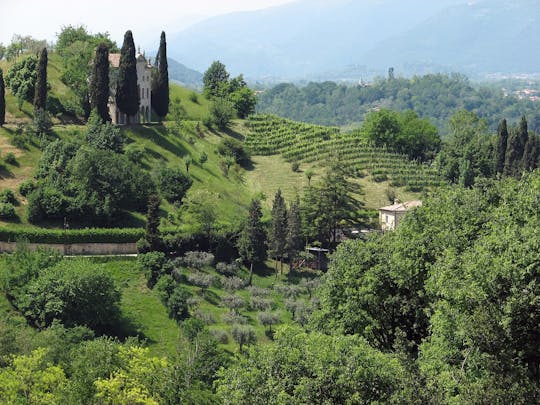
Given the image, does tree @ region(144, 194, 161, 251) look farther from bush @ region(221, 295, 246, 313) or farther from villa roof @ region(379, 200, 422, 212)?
villa roof @ region(379, 200, 422, 212)

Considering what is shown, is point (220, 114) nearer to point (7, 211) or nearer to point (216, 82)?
point (216, 82)

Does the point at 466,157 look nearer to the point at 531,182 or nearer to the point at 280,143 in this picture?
the point at 280,143

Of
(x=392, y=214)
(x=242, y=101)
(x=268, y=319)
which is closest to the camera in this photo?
(x=268, y=319)

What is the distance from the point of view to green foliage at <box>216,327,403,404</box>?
22.9 metres

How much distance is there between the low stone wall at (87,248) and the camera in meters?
53.8

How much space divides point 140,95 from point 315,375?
57388 millimetres

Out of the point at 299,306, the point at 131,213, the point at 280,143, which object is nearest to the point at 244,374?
the point at 299,306

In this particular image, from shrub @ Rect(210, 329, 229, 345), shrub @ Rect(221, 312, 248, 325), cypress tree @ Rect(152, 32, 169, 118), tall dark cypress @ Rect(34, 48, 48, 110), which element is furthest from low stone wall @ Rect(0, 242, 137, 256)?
cypress tree @ Rect(152, 32, 169, 118)

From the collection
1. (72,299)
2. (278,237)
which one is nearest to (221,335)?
(72,299)

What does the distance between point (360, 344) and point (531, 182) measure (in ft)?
37.0

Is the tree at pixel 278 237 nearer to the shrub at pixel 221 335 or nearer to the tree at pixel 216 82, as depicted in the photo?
the shrub at pixel 221 335

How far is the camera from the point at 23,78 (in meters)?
73.0

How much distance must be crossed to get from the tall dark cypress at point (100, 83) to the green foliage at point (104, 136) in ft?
6.55

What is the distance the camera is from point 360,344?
25125 millimetres
